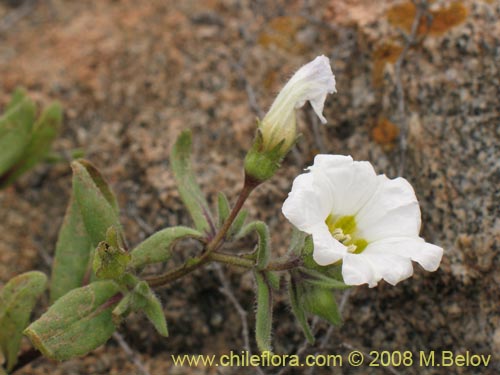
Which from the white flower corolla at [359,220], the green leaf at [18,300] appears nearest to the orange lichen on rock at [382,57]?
the white flower corolla at [359,220]

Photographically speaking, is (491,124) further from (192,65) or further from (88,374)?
(88,374)

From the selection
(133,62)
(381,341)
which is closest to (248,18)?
(133,62)

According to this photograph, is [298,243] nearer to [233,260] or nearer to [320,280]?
[320,280]

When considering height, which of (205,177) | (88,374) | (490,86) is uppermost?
(490,86)

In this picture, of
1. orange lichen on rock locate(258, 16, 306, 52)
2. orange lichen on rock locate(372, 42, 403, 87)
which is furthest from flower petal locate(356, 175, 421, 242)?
→ orange lichen on rock locate(258, 16, 306, 52)

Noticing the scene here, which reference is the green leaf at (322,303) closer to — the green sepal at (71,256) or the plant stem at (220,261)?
the plant stem at (220,261)

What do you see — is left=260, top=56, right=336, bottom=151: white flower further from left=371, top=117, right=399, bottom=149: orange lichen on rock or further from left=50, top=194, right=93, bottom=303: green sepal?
left=50, top=194, right=93, bottom=303: green sepal
